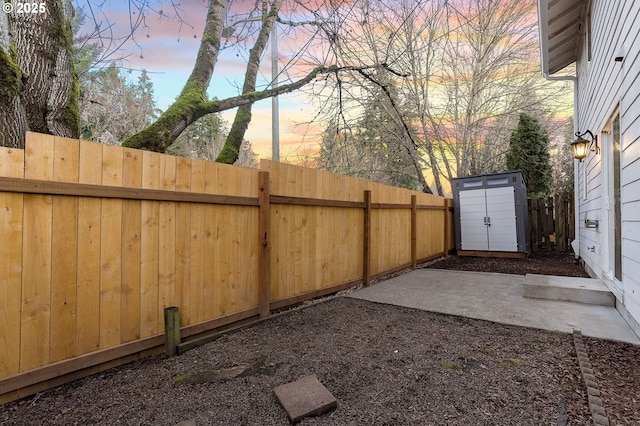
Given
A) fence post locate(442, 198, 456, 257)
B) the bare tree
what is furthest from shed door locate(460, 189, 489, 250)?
the bare tree

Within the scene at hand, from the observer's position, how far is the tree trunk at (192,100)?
350 centimetres

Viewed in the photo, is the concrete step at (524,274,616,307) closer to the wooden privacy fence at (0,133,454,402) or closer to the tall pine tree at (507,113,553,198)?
the wooden privacy fence at (0,133,454,402)

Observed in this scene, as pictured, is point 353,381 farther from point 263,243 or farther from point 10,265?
point 10,265

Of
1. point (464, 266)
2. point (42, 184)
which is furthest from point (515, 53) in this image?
point (42, 184)

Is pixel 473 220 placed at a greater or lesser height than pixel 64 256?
greater

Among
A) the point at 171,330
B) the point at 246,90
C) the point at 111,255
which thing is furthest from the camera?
the point at 246,90

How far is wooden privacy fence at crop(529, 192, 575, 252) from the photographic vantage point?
7.96 m

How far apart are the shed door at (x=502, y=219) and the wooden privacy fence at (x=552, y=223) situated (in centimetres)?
137

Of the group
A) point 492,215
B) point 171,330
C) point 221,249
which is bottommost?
point 171,330

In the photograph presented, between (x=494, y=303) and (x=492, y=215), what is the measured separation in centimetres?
454

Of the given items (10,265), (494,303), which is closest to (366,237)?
(494,303)

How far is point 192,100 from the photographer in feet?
12.9

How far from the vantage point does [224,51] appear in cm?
446

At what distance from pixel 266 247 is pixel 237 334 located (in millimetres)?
835
